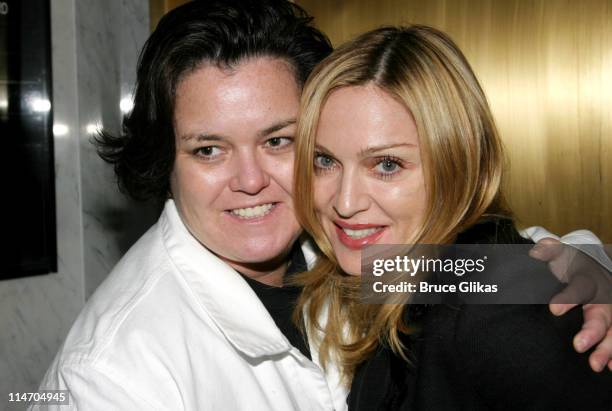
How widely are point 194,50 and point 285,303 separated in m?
0.68

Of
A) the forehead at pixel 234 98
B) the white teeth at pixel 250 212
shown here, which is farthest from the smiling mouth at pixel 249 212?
the forehead at pixel 234 98

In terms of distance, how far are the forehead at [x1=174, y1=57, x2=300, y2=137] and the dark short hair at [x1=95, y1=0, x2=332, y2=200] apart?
24mm

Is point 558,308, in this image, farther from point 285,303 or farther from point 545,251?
point 285,303

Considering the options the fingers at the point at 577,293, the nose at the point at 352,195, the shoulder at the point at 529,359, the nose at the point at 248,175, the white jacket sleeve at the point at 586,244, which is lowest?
the shoulder at the point at 529,359

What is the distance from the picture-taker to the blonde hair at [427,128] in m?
1.17

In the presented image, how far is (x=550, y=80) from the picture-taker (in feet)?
6.03

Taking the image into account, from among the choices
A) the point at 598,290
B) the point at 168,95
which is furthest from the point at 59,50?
the point at 598,290

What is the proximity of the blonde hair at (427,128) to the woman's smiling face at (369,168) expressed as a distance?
22 mm

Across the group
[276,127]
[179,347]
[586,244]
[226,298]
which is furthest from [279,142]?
[586,244]

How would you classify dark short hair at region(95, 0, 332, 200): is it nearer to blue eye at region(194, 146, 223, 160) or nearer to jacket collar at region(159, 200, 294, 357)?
blue eye at region(194, 146, 223, 160)

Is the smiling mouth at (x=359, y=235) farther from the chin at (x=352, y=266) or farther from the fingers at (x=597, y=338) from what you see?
the fingers at (x=597, y=338)

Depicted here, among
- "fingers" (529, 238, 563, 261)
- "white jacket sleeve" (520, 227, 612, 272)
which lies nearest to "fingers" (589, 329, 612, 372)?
"fingers" (529, 238, 563, 261)

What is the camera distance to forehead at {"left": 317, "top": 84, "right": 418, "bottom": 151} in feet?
3.84

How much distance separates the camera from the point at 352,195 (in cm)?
124
